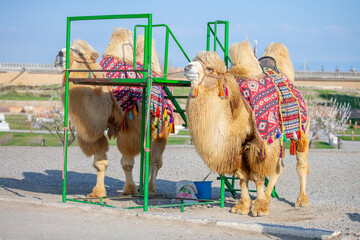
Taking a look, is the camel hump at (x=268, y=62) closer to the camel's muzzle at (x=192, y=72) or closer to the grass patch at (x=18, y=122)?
the camel's muzzle at (x=192, y=72)

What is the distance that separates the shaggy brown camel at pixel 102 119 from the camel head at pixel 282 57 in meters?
2.22

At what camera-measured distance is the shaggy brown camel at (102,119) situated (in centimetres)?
807

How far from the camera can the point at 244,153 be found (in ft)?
24.9

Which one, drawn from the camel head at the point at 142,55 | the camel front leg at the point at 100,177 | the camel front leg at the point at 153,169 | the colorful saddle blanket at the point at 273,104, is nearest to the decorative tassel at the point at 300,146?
the colorful saddle blanket at the point at 273,104

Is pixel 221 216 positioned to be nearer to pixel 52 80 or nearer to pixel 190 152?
pixel 190 152

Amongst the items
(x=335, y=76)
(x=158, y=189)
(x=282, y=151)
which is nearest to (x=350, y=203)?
(x=282, y=151)

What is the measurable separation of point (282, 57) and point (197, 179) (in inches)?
164

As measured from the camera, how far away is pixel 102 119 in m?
8.28

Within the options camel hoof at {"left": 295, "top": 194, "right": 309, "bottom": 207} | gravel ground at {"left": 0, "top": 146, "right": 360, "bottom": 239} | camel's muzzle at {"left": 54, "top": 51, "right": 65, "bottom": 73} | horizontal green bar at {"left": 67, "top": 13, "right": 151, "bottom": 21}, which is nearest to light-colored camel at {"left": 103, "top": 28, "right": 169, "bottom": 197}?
gravel ground at {"left": 0, "top": 146, "right": 360, "bottom": 239}

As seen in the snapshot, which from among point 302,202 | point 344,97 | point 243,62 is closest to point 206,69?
point 243,62

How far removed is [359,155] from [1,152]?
37.8ft

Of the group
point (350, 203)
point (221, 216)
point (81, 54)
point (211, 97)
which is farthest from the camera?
point (350, 203)

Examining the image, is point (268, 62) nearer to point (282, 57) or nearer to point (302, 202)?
point (282, 57)

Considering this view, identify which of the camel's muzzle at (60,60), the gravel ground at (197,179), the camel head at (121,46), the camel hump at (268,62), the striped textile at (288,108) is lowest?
the gravel ground at (197,179)
